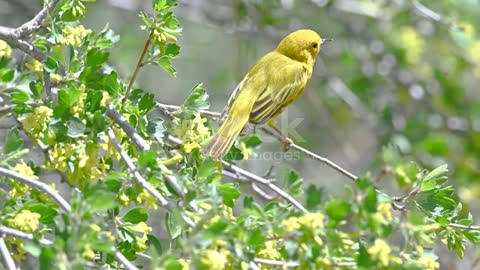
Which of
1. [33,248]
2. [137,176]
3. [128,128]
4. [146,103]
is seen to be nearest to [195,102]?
[146,103]

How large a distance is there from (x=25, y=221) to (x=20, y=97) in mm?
479

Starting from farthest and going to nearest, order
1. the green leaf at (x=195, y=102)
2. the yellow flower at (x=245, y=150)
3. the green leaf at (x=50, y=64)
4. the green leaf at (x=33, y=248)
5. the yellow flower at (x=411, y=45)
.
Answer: the yellow flower at (x=411, y=45), the yellow flower at (x=245, y=150), the green leaf at (x=195, y=102), the green leaf at (x=50, y=64), the green leaf at (x=33, y=248)

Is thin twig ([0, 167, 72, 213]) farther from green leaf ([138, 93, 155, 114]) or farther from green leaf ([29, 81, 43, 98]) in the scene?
green leaf ([138, 93, 155, 114])

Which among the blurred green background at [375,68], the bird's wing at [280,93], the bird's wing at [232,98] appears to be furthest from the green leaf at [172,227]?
the blurred green background at [375,68]

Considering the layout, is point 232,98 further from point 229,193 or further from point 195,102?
point 229,193

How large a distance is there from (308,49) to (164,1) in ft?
8.80

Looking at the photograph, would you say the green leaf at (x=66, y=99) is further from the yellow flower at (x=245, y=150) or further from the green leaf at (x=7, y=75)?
the yellow flower at (x=245, y=150)

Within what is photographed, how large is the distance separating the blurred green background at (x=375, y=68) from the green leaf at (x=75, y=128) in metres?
3.29

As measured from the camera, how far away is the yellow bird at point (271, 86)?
14.4 feet

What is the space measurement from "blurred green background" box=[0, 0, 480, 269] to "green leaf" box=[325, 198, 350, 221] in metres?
3.75

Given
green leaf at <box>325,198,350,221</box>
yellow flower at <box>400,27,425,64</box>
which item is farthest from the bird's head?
green leaf at <box>325,198,350,221</box>

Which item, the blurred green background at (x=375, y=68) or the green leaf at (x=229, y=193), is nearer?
the green leaf at (x=229, y=193)

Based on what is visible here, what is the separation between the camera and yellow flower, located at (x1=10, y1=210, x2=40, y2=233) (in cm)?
243

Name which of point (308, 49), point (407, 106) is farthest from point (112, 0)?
point (407, 106)
